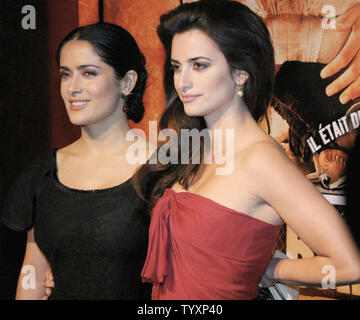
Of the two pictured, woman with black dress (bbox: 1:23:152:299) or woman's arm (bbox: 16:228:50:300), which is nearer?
woman with black dress (bbox: 1:23:152:299)

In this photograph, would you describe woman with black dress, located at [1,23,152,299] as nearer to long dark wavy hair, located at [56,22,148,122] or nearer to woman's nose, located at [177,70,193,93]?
long dark wavy hair, located at [56,22,148,122]

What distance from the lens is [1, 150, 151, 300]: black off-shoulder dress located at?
149 centimetres

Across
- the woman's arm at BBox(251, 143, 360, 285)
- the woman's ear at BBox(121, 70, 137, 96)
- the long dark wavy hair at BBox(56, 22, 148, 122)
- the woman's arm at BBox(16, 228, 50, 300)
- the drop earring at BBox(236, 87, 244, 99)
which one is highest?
the long dark wavy hair at BBox(56, 22, 148, 122)

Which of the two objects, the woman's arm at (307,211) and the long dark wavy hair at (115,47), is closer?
the woman's arm at (307,211)

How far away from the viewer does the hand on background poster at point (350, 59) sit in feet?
6.68

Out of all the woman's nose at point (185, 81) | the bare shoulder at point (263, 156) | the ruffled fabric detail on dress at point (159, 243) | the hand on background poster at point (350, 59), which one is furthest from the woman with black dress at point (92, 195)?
the hand on background poster at point (350, 59)

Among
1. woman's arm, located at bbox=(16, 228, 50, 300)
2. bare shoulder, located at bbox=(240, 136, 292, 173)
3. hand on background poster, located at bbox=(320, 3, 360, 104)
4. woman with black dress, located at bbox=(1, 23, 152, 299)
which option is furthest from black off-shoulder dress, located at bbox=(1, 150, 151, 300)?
hand on background poster, located at bbox=(320, 3, 360, 104)

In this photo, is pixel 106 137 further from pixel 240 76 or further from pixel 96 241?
pixel 240 76

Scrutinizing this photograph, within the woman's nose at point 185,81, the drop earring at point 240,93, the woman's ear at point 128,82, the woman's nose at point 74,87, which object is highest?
the woman's ear at point 128,82

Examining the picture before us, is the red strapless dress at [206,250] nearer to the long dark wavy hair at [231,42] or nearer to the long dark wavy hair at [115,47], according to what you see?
the long dark wavy hair at [231,42]

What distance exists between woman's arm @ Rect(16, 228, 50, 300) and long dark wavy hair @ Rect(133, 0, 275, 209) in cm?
49
